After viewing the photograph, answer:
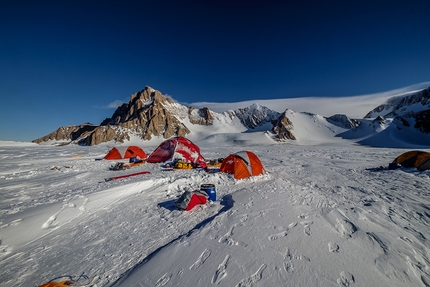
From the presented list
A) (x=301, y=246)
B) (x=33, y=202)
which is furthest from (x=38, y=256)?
(x=301, y=246)

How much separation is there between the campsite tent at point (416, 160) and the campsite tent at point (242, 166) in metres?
8.61

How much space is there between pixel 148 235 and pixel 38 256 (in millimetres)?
2102

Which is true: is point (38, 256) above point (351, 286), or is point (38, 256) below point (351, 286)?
above

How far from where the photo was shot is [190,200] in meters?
5.41

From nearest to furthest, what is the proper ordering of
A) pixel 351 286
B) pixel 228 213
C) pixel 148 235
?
pixel 351 286 → pixel 148 235 → pixel 228 213

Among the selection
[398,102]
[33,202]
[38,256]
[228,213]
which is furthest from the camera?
[398,102]

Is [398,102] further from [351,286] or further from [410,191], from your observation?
[351,286]

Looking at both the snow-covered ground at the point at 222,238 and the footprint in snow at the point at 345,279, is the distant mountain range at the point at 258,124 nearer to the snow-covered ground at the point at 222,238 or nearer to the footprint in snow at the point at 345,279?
the snow-covered ground at the point at 222,238

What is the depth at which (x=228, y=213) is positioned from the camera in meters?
5.09

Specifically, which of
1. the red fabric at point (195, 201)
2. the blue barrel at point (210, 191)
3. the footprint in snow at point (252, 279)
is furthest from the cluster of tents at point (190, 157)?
the footprint in snow at point (252, 279)

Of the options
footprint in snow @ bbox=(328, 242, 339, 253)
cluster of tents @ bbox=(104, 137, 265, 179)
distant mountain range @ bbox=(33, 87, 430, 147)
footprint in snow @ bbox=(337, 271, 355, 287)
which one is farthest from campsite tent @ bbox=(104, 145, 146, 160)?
distant mountain range @ bbox=(33, 87, 430, 147)

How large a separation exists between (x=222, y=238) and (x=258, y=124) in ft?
431

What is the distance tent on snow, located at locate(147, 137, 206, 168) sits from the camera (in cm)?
1317

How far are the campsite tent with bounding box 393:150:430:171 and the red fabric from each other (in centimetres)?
1202
